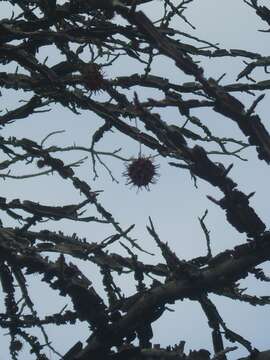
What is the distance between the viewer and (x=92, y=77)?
10.2 ft

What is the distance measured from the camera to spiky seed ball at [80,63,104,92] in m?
3.09

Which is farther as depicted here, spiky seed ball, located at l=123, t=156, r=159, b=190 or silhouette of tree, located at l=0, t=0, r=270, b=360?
spiky seed ball, located at l=123, t=156, r=159, b=190

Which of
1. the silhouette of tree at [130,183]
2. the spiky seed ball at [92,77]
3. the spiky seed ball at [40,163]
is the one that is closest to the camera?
the silhouette of tree at [130,183]

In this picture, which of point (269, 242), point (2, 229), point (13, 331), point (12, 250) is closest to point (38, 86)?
point (2, 229)

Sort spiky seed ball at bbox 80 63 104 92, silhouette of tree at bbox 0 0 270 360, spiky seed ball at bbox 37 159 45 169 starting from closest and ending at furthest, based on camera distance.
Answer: silhouette of tree at bbox 0 0 270 360, spiky seed ball at bbox 80 63 104 92, spiky seed ball at bbox 37 159 45 169

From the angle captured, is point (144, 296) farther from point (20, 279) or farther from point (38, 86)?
point (38, 86)

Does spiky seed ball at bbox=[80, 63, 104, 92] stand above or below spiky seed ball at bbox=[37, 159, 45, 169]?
above

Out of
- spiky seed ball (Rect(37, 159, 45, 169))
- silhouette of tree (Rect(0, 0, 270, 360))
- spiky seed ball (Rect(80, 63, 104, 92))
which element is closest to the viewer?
silhouette of tree (Rect(0, 0, 270, 360))

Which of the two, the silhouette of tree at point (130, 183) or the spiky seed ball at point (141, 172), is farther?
the spiky seed ball at point (141, 172)

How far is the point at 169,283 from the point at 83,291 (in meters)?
0.37

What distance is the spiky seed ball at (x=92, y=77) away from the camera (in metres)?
Answer: 3.09

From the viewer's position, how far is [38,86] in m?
3.10

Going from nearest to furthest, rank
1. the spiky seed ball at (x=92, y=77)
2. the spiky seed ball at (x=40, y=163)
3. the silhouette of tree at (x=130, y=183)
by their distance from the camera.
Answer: the silhouette of tree at (x=130, y=183)
the spiky seed ball at (x=92, y=77)
the spiky seed ball at (x=40, y=163)

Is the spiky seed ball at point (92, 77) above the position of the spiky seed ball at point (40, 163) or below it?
above
